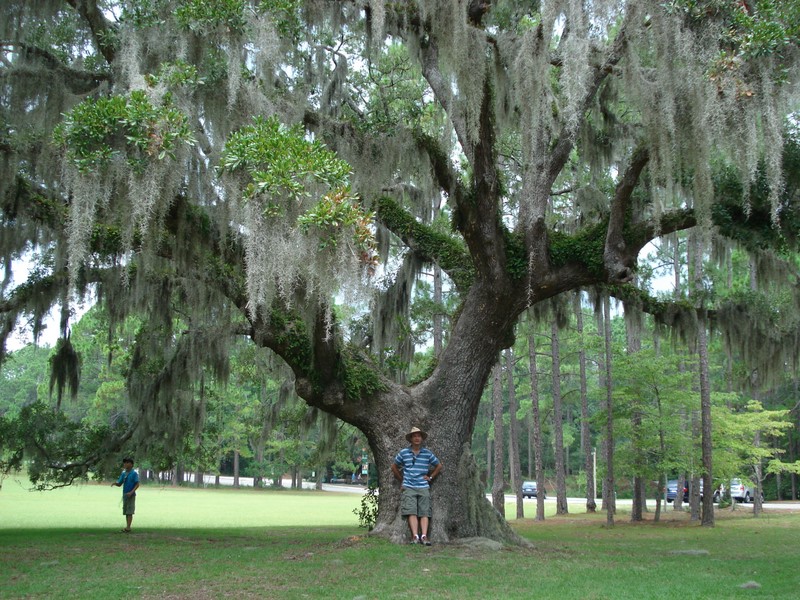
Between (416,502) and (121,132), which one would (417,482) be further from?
(121,132)

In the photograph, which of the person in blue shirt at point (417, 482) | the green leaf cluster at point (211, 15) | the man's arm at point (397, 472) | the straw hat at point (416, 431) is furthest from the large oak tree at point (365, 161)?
the man's arm at point (397, 472)

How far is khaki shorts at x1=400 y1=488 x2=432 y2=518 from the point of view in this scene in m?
7.12

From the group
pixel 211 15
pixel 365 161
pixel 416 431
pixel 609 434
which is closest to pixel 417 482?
pixel 416 431

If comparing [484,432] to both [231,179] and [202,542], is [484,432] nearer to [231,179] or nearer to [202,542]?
[202,542]

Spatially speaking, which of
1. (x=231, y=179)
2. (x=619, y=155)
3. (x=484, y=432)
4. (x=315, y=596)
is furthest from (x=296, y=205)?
(x=484, y=432)

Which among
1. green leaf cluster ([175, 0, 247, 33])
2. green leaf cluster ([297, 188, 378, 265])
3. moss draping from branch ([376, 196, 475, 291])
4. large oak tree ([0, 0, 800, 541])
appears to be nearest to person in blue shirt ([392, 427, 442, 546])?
large oak tree ([0, 0, 800, 541])

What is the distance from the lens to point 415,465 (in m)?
7.25

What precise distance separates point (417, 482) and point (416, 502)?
20 cm

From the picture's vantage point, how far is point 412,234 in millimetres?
9344

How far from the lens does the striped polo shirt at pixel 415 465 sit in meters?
7.19

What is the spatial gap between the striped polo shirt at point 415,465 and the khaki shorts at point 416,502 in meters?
0.05

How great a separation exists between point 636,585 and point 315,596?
2466 millimetres

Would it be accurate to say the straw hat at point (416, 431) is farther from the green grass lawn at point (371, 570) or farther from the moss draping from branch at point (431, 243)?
the moss draping from branch at point (431, 243)

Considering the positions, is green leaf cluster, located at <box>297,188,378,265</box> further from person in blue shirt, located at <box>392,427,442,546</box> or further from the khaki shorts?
the khaki shorts
